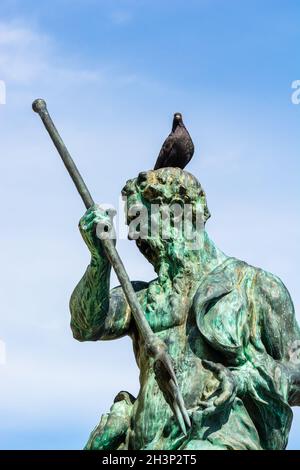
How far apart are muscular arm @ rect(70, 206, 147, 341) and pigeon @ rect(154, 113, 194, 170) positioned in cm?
79

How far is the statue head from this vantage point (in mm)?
19375

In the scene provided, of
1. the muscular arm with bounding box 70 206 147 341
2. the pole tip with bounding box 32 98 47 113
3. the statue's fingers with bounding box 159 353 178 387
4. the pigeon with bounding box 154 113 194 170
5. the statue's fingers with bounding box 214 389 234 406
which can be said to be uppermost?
the pole tip with bounding box 32 98 47 113

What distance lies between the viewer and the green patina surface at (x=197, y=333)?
1880 cm

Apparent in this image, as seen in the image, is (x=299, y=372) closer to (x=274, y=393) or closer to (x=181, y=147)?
(x=274, y=393)

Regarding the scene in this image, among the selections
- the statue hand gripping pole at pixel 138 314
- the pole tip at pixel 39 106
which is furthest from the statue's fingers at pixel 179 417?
the pole tip at pixel 39 106

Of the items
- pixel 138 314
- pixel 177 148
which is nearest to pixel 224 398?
pixel 138 314

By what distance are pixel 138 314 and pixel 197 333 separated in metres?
0.43

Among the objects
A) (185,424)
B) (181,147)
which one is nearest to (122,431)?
(185,424)

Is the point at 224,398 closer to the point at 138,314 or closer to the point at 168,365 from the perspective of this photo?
the point at 168,365

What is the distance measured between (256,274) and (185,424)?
4.11 feet

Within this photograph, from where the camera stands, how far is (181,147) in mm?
19562

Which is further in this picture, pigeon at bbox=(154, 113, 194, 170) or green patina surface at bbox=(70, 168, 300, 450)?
pigeon at bbox=(154, 113, 194, 170)

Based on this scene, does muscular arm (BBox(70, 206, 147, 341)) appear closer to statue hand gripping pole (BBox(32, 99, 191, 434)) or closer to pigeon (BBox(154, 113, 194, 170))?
statue hand gripping pole (BBox(32, 99, 191, 434))

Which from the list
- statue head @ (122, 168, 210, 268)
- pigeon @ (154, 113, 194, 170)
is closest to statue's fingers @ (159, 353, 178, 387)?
statue head @ (122, 168, 210, 268)
